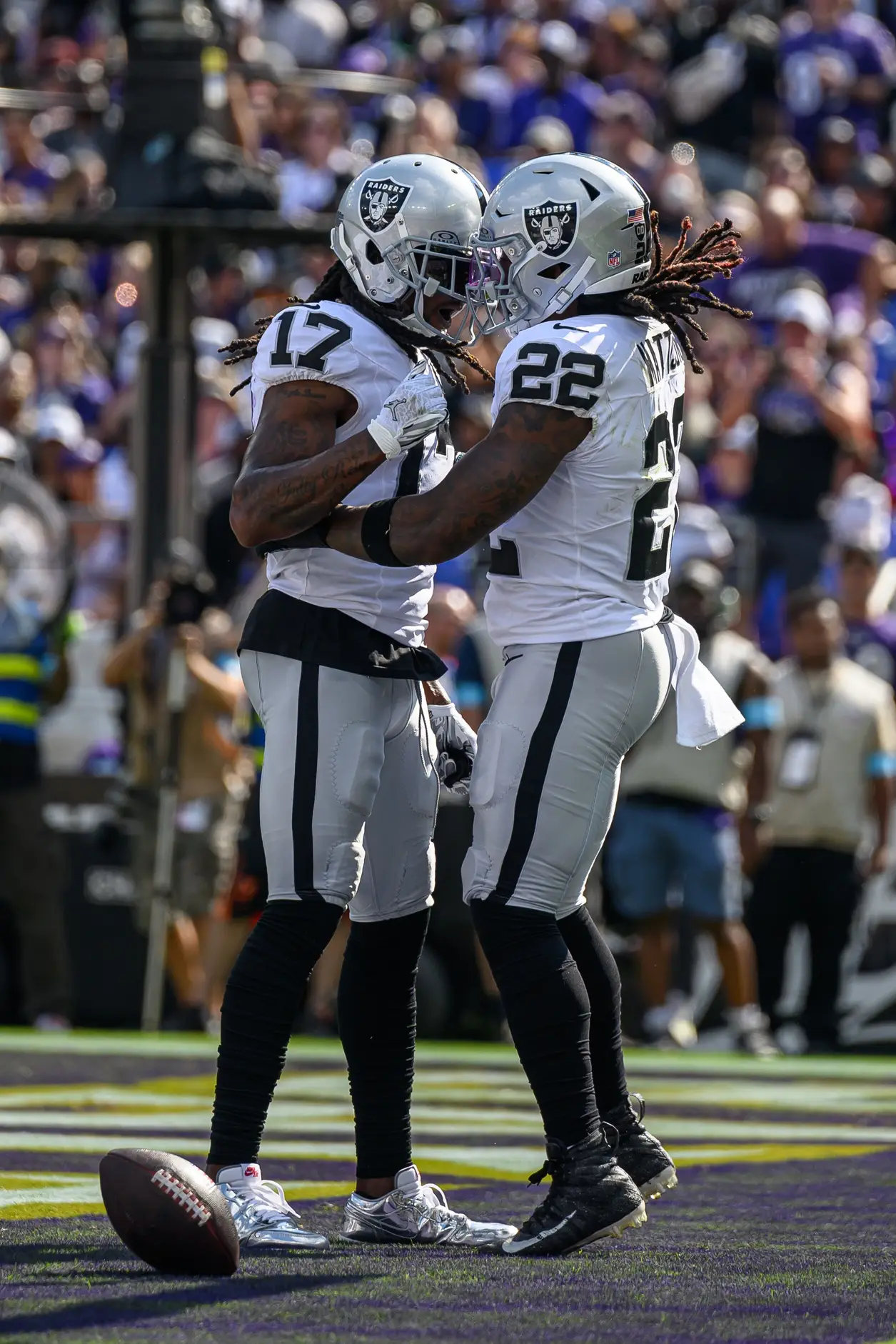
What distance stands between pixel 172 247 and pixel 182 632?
1.74 meters

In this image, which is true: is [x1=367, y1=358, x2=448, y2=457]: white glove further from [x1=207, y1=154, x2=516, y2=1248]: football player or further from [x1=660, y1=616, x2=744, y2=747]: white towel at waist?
[x1=660, y1=616, x2=744, y2=747]: white towel at waist

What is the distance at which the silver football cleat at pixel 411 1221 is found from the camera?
402cm

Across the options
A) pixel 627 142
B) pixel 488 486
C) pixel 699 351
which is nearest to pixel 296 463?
pixel 488 486

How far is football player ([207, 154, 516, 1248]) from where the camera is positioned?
395cm

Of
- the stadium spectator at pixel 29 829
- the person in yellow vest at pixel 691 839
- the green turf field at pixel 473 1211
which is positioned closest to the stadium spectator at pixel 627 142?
the person in yellow vest at pixel 691 839

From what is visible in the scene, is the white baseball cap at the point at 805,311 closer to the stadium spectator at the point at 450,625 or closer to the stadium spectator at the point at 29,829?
the stadium spectator at the point at 450,625

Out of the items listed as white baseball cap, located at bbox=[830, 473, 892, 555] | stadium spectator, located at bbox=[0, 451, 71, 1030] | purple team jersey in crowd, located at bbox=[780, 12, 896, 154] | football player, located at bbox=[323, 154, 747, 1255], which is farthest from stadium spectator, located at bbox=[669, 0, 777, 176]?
football player, located at bbox=[323, 154, 747, 1255]

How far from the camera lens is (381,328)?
4.22 m

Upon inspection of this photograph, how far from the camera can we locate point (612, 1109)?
4.26m

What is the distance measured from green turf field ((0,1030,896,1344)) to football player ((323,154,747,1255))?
0.89ft

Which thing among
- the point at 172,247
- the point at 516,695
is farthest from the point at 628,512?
the point at 172,247

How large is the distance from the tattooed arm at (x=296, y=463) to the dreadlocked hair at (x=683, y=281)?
0.55 m

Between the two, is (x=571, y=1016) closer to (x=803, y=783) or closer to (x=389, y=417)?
(x=389, y=417)

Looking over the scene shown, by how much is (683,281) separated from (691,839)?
16.5 ft
